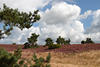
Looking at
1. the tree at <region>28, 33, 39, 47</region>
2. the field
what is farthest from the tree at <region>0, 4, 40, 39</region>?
the tree at <region>28, 33, 39, 47</region>

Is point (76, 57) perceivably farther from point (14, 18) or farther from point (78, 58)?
point (14, 18)

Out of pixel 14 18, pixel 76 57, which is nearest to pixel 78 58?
pixel 76 57

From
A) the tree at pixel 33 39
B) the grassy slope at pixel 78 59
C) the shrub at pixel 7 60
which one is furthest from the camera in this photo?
the tree at pixel 33 39

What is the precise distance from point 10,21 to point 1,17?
1.08 meters

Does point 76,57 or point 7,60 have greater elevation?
point 7,60

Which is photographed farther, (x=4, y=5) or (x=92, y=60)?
(x=92, y=60)

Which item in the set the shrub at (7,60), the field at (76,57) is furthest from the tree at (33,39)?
the shrub at (7,60)

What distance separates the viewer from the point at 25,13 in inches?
883

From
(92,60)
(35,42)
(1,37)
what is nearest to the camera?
(1,37)

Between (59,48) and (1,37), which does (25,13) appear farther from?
(59,48)

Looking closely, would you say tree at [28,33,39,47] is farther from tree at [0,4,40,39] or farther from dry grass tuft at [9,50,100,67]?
tree at [0,4,40,39]

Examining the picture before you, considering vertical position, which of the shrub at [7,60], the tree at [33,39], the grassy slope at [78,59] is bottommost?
Result: the grassy slope at [78,59]

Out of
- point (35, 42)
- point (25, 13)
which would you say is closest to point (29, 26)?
point (25, 13)

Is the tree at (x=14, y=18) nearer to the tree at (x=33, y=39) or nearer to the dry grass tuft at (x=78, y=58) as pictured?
the dry grass tuft at (x=78, y=58)
